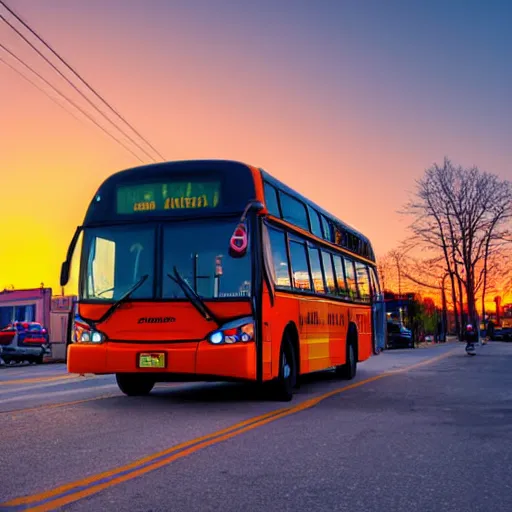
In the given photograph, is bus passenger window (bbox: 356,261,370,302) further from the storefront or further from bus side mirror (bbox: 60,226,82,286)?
the storefront

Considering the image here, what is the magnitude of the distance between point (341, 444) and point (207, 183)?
477 centimetres

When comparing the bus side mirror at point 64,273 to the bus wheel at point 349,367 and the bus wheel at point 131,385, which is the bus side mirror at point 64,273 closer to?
the bus wheel at point 131,385

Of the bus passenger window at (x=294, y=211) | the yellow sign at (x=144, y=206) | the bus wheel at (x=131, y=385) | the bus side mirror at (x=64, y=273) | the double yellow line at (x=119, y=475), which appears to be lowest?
the double yellow line at (x=119, y=475)

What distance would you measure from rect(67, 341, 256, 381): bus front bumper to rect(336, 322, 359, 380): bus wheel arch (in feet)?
20.6

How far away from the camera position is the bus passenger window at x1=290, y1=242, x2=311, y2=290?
11.8 m

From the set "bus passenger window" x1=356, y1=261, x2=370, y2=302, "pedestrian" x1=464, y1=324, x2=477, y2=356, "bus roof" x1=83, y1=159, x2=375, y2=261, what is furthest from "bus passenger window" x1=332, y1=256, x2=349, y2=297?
"pedestrian" x1=464, y1=324, x2=477, y2=356

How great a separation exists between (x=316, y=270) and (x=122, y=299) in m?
4.07

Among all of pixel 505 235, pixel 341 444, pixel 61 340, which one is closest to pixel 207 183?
pixel 341 444

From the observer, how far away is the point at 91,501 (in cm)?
474

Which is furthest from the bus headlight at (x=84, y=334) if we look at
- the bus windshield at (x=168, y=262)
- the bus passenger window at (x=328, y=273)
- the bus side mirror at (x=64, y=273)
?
the bus passenger window at (x=328, y=273)

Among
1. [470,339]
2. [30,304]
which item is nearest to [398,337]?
[470,339]

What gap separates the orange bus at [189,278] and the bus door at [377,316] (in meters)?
7.74

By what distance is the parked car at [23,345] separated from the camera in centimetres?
3045

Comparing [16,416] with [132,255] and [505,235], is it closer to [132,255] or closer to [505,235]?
[132,255]
